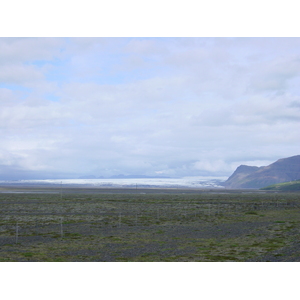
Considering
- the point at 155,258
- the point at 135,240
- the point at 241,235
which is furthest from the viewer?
the point at 241,235

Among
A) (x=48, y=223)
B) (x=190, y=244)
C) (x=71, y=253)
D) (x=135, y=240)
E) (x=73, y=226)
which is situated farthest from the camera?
(x=48, y=223)

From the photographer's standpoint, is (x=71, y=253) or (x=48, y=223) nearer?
(x=71, y=253)

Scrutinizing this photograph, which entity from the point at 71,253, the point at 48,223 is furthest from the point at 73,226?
the point at 71,253

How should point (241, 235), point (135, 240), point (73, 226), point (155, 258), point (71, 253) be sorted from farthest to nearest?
point (73, 226)
point (241, 235)
point (135, 240)
point (71, 253)
point (155, 258)

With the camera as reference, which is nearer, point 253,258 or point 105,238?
point 253,258

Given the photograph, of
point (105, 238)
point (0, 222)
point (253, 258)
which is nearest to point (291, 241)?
point (253, 258)

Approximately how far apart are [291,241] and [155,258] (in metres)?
15.9

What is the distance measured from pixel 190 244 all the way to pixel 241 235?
30.2 ft

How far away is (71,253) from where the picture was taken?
27.8 meters

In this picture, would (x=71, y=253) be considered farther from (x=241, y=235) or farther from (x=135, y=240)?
(x=241, y=235)

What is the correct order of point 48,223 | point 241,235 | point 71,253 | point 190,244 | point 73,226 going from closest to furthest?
point 71,253, point 190,244, point 241,235, point 73,226, point 48,223

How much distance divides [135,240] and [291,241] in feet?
51.9

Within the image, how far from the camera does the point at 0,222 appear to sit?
Result: 49.4m

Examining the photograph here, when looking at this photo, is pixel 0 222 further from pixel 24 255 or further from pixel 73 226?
pixel 24 255
